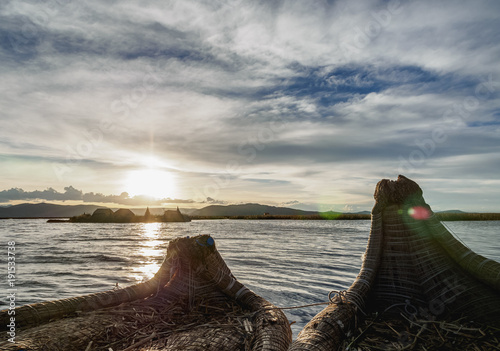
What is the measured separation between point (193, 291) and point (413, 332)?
3.63m

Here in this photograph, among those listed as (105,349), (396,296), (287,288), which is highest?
(396,296)

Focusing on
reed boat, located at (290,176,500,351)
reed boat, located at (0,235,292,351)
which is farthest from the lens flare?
reed boat, located at (0,235,292,351)

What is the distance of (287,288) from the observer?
12.2 m

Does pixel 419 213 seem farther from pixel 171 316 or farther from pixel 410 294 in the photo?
pixel 171 316

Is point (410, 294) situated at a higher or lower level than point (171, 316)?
higher

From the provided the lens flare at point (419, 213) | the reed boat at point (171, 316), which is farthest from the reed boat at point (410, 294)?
the reed boat at point (171, 316)

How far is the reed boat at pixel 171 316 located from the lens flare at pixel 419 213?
8.48 feet

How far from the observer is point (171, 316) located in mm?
5355

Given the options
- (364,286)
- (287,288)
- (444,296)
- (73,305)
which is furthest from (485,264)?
(287,288)

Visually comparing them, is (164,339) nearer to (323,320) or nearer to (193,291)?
(193,291)

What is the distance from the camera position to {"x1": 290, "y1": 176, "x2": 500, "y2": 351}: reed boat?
143 inches

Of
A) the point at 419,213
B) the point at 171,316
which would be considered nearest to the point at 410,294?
the point at 419,213

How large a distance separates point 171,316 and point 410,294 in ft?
12.3

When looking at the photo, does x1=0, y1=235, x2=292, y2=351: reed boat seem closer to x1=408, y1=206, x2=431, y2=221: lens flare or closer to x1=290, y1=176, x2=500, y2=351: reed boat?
x1=290, y1=176, x2=500, y2=351: reed boat
